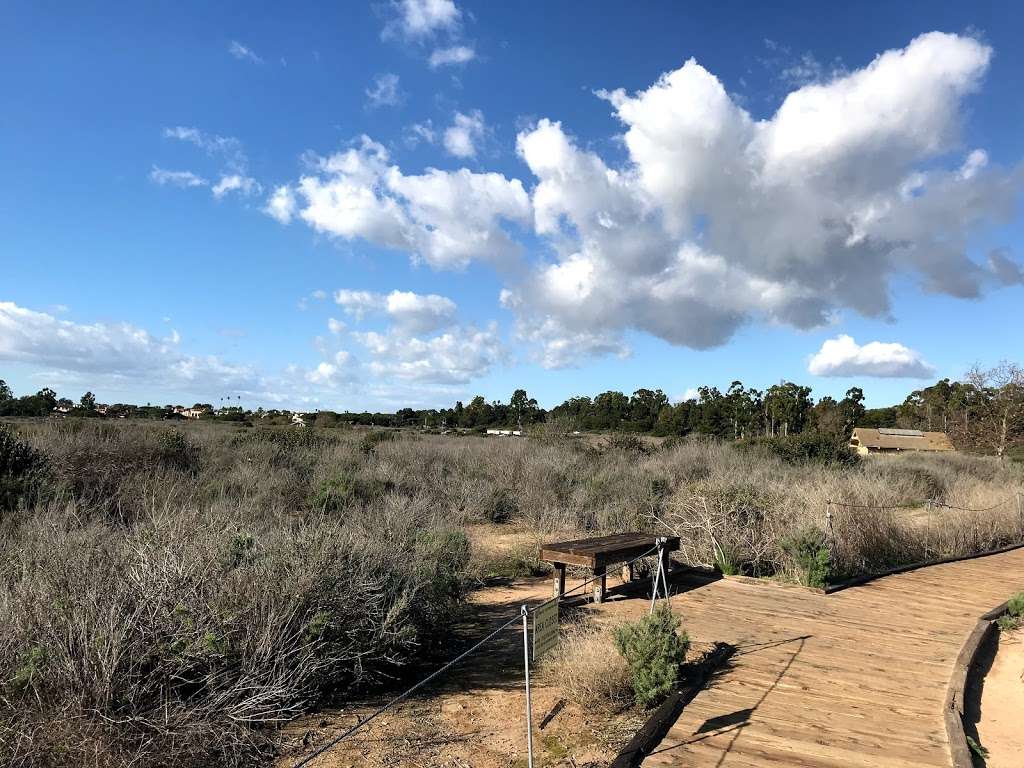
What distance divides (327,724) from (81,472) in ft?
35.0

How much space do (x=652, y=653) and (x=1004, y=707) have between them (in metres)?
3.09

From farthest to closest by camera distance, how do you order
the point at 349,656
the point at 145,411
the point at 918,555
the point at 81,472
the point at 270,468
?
the point at 145,411 < the point at 270,468 < the point at 81,472 < the point at 918,555 < the point at 349,656

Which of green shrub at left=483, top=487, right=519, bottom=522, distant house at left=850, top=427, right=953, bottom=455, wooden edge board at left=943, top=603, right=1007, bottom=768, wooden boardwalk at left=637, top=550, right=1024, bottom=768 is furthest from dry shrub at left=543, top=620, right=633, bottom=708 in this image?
distant house at left=850, top=427, right=953, bottom=455

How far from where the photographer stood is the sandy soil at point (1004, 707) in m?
4.86

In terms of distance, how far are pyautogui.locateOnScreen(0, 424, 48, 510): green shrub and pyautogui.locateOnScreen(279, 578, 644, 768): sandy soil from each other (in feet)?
24.2


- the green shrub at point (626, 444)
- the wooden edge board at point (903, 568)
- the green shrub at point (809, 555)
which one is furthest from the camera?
the green shrub at point (626, 444)

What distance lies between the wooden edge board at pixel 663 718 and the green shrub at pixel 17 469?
30.5 feet

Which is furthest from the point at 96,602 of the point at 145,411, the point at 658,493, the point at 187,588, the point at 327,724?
the point at 145,411

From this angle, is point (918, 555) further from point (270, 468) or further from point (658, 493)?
point (270, 468)

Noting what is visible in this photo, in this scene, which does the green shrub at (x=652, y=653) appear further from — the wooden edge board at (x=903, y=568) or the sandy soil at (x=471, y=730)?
the wooden edge board at (x=903, y=568)

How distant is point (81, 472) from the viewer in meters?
13.2

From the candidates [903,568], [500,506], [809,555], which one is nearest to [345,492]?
[500,506]

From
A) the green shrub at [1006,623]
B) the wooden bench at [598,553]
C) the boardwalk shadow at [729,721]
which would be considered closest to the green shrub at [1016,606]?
the green shrub at [1006,623]

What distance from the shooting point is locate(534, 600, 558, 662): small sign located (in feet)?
14.3
